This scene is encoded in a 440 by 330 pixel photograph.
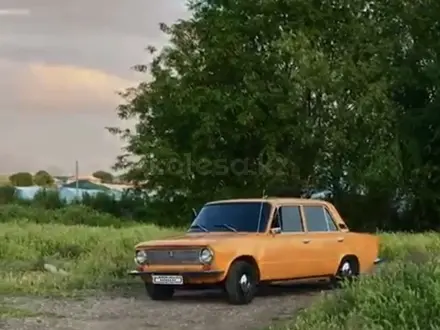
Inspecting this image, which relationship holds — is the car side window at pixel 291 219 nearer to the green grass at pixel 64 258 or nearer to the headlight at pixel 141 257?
the headlight at pixel 141 257

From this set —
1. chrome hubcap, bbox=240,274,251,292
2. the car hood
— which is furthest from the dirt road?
the car hood

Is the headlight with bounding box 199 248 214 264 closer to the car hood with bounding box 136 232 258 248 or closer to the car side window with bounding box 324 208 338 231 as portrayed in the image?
the car hood with bounding box 136 232 258 248

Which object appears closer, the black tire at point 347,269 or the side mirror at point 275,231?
the side mirror at point 275,231

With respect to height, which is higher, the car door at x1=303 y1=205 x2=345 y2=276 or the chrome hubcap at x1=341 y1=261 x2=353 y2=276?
the car door at x1=303 y1=205 x2=345 y2=276

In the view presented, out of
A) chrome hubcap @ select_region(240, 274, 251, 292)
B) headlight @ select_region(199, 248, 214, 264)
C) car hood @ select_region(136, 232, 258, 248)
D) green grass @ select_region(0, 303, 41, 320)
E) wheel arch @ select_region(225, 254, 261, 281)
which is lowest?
green grass @ select_region(0, 303, 41, 320)

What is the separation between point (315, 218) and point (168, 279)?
328 cm

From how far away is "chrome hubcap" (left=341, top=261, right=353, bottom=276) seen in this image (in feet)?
55.6

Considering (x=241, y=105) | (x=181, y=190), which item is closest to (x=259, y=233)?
(x=241, y=105)

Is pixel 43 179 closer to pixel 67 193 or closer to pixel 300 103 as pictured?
pixel 67 193

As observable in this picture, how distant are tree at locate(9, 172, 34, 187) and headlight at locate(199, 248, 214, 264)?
1374 inches

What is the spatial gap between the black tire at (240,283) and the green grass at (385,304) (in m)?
2.75

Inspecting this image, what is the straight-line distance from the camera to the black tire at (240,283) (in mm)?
14656


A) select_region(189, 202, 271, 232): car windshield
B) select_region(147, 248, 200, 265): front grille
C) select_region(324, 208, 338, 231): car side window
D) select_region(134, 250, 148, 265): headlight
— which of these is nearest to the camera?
select_region(147, 248, 200, 265): front grille

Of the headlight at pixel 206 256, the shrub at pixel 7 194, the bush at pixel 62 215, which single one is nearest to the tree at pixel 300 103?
the bush at pixel 62 215
